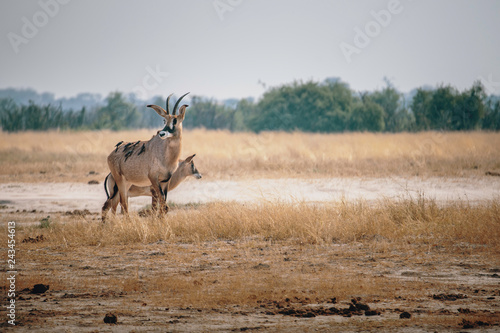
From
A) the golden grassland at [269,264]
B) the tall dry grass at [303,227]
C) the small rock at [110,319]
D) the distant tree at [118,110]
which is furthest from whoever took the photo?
the distant tree at [118,110]

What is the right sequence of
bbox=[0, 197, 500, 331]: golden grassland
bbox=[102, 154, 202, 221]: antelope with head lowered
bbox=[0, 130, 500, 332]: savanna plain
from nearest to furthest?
bbox=[0, 130, 500, 332]: savanna plain
bbox=[0, 197, 500, 331]: golden grassland
bbox=[102, 154, 202, 221]: antelope with head lowered

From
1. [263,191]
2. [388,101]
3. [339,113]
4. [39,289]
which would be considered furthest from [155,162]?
[388,101]

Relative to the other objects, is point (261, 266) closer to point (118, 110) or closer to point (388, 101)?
point (388, 101)

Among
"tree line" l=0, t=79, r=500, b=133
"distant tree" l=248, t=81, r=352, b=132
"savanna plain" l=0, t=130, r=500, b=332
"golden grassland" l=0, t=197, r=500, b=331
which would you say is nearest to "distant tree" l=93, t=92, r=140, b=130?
"tree line" l=0, t=79, r=500, b=133

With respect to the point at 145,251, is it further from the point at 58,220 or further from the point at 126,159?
the point at 58,220

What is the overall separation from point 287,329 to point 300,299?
0.87m

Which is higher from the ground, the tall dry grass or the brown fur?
the brown fur

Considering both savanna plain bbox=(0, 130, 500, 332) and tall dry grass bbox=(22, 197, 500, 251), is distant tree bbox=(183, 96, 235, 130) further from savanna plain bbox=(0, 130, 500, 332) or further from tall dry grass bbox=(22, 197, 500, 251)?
tall dry grass bbox=(22, 197, 500, 251)

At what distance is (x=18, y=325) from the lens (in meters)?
4.92

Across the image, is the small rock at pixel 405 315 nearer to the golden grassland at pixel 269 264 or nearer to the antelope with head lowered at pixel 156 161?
the golden grassland at pixel 269 264

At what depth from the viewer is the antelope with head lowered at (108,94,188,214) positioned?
975 cm

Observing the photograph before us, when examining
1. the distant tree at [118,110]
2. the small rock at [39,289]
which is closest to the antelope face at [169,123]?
the small rock at [39,289]

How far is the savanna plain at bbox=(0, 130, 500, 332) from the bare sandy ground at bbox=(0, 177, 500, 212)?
0.12 metres

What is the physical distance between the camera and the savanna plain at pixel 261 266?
5.09 metres
